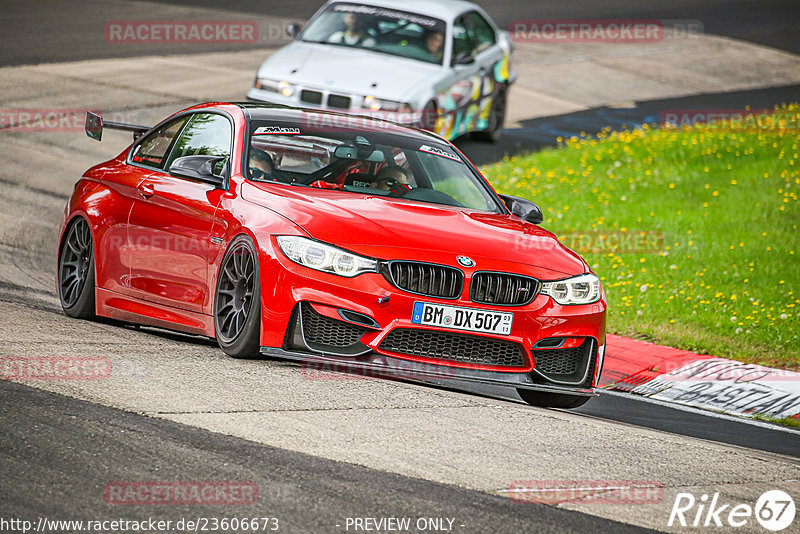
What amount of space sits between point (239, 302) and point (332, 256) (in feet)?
2.21

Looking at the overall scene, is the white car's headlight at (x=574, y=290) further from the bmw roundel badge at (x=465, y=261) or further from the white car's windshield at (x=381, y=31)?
the white car's windshield at (x=381, y=31)

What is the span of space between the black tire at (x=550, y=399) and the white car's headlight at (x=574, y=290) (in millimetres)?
673

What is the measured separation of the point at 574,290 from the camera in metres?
7.17

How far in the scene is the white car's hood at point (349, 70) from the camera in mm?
14031

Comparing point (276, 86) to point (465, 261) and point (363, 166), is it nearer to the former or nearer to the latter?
point (363, 166)

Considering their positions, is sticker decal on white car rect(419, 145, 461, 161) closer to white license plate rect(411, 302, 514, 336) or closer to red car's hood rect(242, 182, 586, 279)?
red car's hood rect(242, 182, 586, 279)

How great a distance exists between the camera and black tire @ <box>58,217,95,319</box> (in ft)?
27.7

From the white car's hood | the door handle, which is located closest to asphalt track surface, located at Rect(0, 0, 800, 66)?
the white car's hood

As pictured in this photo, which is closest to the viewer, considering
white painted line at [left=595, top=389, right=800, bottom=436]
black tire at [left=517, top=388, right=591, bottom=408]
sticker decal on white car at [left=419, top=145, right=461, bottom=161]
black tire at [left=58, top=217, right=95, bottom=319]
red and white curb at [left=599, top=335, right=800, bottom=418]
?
black tire at [left=517, top=388, right=591, bottom=408]

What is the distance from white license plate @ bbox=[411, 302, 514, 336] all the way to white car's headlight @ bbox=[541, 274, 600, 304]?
348 millimetres

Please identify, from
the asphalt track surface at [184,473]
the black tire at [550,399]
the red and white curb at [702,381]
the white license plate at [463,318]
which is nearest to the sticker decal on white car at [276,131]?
the asphalt track surface at [184,473]

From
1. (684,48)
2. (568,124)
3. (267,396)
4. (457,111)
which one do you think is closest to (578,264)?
(267,396)

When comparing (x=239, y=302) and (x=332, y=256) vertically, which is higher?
(x=332, y=256)

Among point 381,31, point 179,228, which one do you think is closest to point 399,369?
point 179,228
